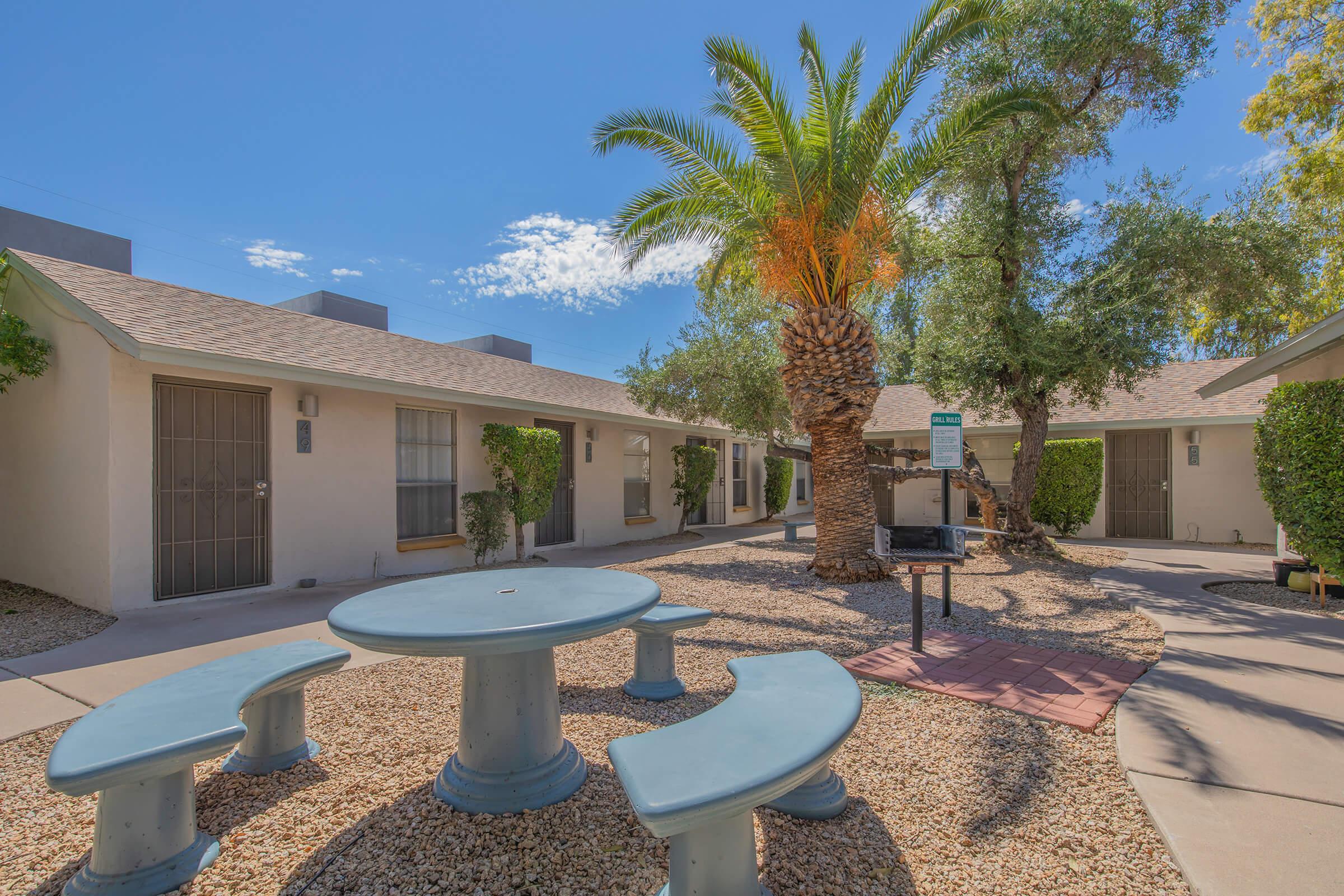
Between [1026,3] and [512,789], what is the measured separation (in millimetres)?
11563

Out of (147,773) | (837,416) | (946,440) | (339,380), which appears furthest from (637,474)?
(147,773)

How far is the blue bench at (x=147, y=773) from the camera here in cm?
193

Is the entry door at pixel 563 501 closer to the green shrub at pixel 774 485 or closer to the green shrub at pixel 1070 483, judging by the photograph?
the green shrub at pixel 774 485

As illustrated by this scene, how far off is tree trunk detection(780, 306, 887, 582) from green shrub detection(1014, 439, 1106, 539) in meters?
7.09

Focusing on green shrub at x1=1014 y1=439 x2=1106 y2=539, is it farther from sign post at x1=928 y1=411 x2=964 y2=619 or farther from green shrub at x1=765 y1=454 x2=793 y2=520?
sign post at x1=928 y1=411 x2=964 y2=619

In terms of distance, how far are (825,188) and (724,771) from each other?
284 inches

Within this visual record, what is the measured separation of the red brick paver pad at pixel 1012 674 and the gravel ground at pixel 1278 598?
12.6 ft

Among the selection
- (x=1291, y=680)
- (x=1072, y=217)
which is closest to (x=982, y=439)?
(x=1072, y=217)

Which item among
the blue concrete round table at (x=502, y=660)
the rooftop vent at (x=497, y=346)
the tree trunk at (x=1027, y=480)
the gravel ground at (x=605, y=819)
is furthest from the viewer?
the rooftop vent at (x=497, y=346)

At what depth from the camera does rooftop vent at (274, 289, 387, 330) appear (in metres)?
12.1

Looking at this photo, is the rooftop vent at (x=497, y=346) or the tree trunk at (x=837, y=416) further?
the rooftop vent at (x=497, y=346)

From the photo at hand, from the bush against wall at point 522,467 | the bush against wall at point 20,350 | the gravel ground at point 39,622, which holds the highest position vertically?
the bush against wall at point 20,350

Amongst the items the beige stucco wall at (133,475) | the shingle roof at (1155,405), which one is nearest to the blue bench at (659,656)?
the beige stucco wall at (133,475)

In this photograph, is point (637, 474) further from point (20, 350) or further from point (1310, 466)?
point (1310, 466)
